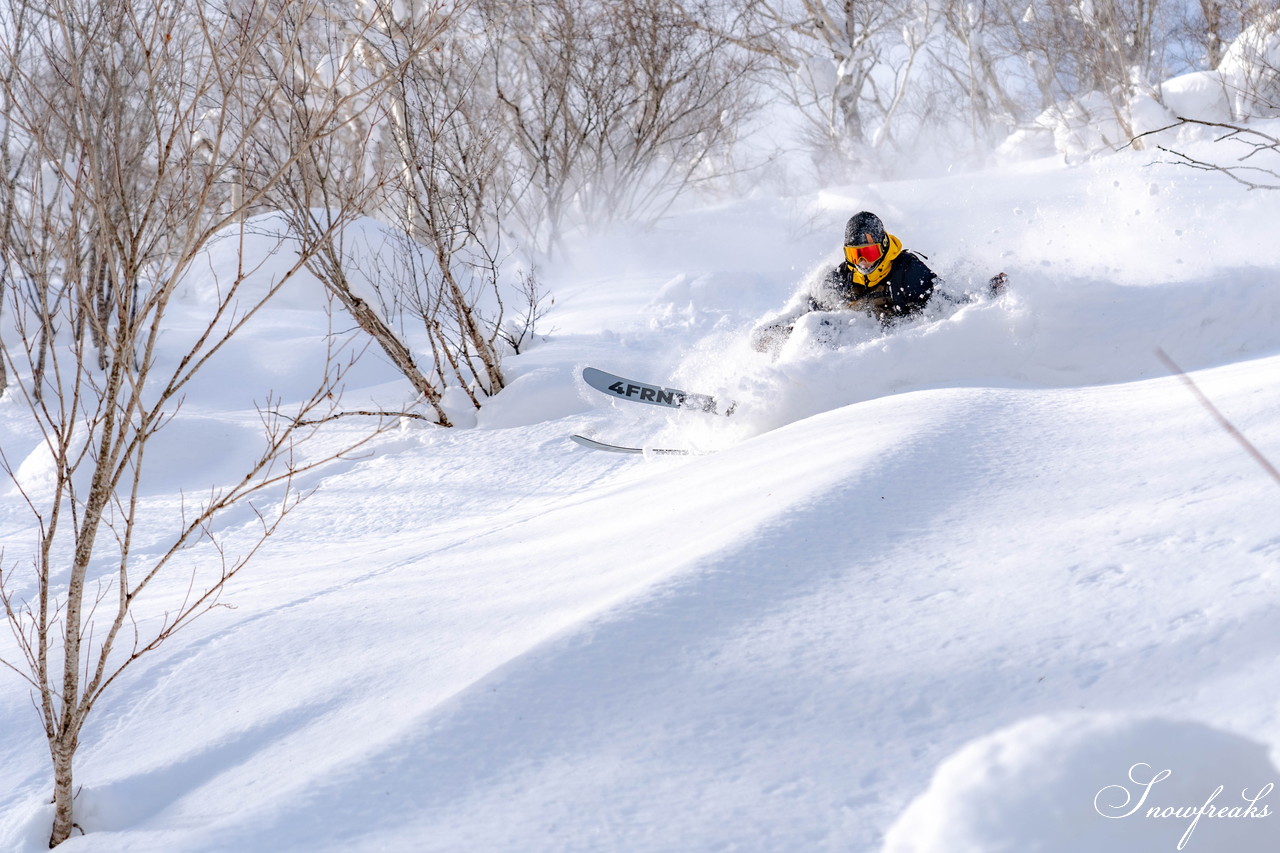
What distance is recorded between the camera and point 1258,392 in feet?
9.50

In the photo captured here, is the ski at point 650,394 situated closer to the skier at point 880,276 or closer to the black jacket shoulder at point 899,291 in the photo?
the skier at point 880,276

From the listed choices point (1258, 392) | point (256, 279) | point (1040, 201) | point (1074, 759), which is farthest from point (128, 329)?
point (256, 279)

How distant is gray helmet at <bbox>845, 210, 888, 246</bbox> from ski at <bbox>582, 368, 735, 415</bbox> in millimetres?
1514

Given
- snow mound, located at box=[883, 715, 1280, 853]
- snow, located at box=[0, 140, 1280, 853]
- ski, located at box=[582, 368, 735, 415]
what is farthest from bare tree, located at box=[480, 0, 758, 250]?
snow mound, located at box=[883, 715, 1280, 853]

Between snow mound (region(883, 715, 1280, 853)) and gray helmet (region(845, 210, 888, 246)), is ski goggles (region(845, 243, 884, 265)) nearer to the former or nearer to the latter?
gray helmet (region(845, 210, 888, 246))

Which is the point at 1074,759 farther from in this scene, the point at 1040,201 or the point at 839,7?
the point at 839,7

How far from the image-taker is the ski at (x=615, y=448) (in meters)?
5.27

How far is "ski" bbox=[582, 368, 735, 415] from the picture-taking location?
5332mm

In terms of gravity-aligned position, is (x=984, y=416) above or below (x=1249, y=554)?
above

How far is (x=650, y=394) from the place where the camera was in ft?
19.1

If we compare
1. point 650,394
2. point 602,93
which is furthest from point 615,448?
point 602,93

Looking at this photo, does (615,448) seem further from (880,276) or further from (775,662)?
(775,662)

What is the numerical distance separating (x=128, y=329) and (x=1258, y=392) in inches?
127

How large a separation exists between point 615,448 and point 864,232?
7.07ft
